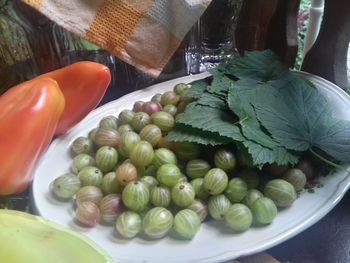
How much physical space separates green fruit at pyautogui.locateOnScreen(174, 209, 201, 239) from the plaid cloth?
0.79 feet

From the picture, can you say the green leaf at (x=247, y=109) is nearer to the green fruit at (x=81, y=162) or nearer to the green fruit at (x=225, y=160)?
the green fruit at (x=225, y=160)

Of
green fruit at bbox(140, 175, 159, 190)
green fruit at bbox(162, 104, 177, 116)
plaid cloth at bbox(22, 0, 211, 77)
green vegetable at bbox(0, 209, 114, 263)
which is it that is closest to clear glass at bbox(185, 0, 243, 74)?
plaid cloth at bbox(22, 0, 211, 77)

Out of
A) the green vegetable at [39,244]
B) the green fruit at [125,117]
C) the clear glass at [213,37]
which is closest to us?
the green vegetable at [39,244]

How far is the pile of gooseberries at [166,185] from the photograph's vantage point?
327mm

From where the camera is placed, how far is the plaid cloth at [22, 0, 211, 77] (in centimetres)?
46

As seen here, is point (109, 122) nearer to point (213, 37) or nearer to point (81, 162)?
point (81, 162)

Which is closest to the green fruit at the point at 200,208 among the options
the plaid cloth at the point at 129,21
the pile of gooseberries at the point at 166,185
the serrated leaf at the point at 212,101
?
the pile of gooseberries at the point at 166,185

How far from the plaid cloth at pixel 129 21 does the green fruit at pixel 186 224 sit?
241mm

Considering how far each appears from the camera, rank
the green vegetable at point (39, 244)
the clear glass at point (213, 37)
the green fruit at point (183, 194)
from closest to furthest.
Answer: the green vegetable at point (39, 244) < the green fruit at point (183, 194) < the clear glass at point (213, 37)

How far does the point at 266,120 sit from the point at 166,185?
0.11 m

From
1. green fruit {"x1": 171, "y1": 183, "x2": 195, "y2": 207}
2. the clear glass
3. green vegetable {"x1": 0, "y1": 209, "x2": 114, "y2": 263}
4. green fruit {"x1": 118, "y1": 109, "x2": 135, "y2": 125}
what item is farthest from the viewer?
the clear glass

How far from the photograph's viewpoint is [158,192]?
13.5 inches

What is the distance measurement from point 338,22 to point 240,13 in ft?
0.45

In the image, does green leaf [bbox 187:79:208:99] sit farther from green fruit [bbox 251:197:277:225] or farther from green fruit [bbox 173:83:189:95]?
green fruit [bbox 251:197:277:225]
